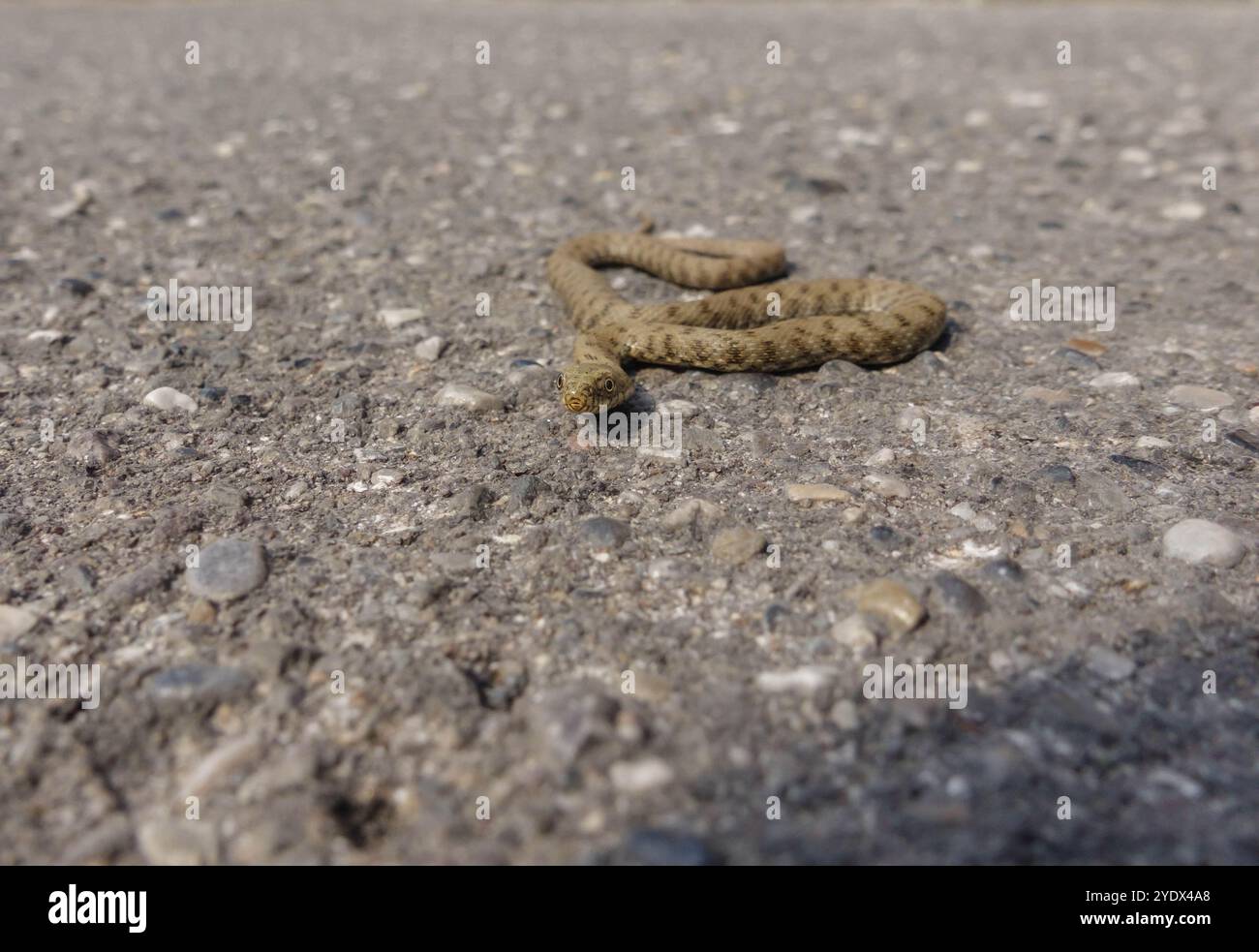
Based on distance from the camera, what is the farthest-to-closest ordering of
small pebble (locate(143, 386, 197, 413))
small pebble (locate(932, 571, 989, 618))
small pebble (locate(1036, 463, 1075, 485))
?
small pebble (locate(143, 386, 197, 413)) < small pebble (locate(1036, 463, 1075, 485)) < small pebble (locate(932, 571, 989, 618))

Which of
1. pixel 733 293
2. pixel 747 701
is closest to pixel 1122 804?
pixel 747 701

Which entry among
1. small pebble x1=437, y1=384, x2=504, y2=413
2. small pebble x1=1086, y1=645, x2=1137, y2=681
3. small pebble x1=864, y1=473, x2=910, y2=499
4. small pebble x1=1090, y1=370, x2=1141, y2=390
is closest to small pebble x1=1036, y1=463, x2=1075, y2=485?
small pebble x1=864, y1=473, x2=910, y2=499

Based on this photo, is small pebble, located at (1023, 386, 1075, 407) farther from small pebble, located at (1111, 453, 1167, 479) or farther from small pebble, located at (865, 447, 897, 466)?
small pebble, located at (865, 447, 897, 466)

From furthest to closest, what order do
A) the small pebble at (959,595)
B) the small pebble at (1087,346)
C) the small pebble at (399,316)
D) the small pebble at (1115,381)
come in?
the small pebble at (399,316)
the small pebble at (1087,346)
the small pebble at (1115,381)
the small pebble at (959,595)

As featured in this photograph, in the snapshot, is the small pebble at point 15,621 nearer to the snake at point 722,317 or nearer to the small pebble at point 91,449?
the small pebble at point 91,449

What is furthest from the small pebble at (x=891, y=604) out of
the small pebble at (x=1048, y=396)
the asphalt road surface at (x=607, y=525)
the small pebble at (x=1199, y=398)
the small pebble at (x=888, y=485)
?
the small pebble at (x=1199, y=398)

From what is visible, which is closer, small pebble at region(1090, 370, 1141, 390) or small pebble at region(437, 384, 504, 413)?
small pebble at region(437, 384, 504, 413)

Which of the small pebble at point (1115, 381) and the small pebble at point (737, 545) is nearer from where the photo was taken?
the small pebble at point (737, 545)
